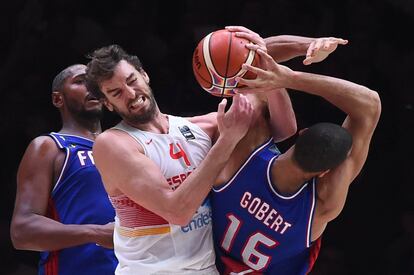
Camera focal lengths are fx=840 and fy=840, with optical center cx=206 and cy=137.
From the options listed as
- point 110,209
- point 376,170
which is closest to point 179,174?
point 110,209

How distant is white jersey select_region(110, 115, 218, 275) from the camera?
11.5ft

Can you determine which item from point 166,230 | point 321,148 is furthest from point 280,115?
point 166,230

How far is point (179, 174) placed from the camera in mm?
3490

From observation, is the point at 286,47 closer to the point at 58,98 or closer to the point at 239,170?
the point at 239,170

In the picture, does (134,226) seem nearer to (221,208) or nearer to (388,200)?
(221,208)

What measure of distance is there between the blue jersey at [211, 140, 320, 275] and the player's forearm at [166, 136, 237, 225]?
217mm

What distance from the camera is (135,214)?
11.5 ft

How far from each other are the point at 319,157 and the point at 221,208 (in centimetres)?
51

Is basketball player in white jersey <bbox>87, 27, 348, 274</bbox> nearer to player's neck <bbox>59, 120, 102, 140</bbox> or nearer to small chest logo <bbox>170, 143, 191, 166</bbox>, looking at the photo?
small chest logo <bbox>170, 143, 191, 166</bbox>

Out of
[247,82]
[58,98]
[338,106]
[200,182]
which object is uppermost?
[247,82]

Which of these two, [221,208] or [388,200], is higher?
[221,208]

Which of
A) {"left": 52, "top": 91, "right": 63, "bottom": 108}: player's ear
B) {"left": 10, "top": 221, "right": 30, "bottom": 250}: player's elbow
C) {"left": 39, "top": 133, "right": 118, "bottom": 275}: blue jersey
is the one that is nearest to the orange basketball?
{"left": 39, "top": 133, "right": 118, "bottom": 275}: blue jersey

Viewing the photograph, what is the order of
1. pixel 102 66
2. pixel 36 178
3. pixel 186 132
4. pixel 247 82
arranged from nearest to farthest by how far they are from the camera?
1. pixel 247 82
2. pixel 102 66
3. pixel 186 132
4. pixel 36 178

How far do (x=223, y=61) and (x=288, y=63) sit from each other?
8.12 ft
